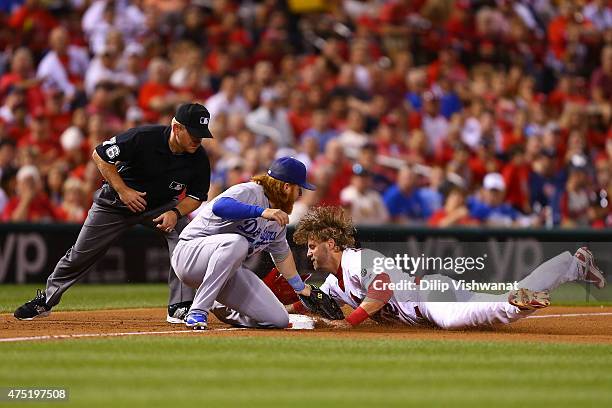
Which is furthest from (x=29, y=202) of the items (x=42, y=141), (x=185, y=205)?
(x=185, y=205)

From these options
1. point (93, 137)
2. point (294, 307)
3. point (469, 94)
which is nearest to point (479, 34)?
point (469, 94)

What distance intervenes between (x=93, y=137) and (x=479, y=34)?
7.87m

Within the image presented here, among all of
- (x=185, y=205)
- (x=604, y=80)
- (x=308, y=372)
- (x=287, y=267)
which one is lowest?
(x=308, y=372)

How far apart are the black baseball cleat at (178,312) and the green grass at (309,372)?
113 centimetres

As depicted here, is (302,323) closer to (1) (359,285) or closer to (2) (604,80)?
(1) (359,285)

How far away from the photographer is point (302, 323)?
1001 centimetres

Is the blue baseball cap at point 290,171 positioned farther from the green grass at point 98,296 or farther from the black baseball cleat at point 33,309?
the green grass at point 98,296

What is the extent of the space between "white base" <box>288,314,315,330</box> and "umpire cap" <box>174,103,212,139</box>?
1694mm

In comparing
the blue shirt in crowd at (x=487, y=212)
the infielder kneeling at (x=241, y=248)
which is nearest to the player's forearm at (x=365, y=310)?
the infielder kneeling at (x=241, y=248)

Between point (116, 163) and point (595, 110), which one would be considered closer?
point (116, 163)

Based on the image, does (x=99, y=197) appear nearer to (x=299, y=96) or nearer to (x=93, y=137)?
(x=93, y=137)

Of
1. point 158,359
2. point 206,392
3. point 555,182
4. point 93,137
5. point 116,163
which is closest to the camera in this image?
point 206,392

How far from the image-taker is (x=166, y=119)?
1662 cm

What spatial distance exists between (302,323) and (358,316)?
0.58 metres
